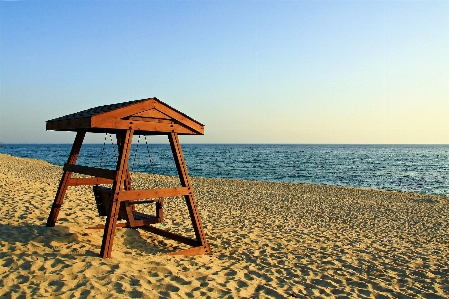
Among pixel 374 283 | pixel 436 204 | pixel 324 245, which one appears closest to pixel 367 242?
pixel 324 245

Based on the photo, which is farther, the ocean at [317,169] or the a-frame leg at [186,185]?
the ocean at [317,169]

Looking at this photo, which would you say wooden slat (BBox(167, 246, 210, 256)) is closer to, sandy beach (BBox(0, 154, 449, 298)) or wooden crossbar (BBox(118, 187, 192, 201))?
sandy beach (BBox(0, 154, 449, 298))

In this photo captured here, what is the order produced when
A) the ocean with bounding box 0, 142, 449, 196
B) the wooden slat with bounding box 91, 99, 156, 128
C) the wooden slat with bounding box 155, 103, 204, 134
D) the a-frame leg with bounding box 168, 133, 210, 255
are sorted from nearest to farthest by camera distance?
1. the wooden slat with bounding box 91, 99, 156, 128
2. the wooden slat with bounding box 155, 103, 204, 134
3. the a-frame leg with bounding box 168, 133, 210, 255
4. the ocean with bounding box 0, 142, 449, 196

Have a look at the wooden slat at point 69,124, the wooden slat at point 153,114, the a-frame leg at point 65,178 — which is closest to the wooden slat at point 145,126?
the wooden slat at point 153,114

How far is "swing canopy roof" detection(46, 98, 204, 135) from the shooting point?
5.38 m

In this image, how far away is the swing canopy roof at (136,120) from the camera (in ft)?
17.7

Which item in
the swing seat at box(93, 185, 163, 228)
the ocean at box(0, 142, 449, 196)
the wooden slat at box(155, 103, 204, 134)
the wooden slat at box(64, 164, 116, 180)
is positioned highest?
the wooden slat at box(155, 103, 204, 134)

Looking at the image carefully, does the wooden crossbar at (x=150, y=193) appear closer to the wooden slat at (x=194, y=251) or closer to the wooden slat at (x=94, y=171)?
the wooden slat at (x=94, y=171)

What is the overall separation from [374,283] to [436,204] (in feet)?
45.6

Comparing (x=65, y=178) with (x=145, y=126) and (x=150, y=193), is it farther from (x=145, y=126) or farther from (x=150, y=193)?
(x=145, y=126)

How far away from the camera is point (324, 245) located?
25.4 ft

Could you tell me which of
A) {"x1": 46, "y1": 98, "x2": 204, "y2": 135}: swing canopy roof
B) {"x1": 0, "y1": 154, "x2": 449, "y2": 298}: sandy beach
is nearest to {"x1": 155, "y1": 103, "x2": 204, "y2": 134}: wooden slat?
{"x1": 46, "y1": 98, "x2": 204, "y2": 135}: swing canopy roof

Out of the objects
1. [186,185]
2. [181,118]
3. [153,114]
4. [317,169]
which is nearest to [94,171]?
[153,114]

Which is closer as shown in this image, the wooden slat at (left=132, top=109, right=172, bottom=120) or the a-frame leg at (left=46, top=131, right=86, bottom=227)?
the wooden slat at (left=132, top=109, right=172, bottom=120)
